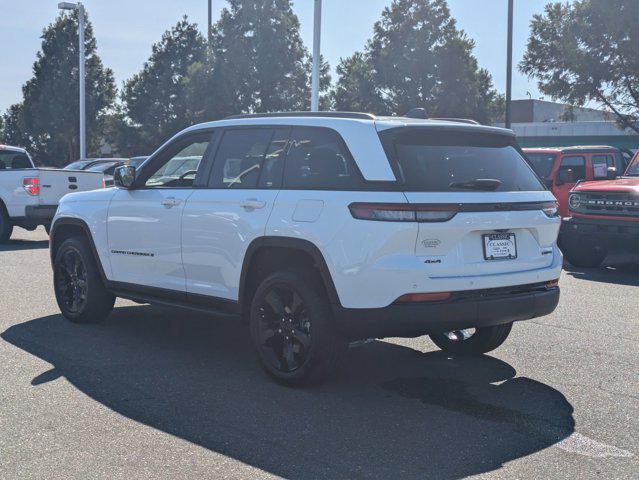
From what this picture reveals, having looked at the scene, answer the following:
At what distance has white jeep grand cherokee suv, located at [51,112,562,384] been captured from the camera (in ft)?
17.4

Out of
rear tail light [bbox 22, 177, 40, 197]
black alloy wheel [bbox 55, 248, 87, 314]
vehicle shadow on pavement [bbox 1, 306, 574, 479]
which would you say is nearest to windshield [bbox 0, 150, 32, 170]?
rear tail light [bbox 22, 177, 40, 197]

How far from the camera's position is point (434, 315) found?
5.31 m

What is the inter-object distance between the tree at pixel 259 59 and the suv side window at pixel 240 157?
43138mm

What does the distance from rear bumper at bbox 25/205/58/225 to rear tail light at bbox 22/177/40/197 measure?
28cm

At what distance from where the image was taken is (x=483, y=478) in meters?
4.21

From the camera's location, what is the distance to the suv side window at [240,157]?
626 cm

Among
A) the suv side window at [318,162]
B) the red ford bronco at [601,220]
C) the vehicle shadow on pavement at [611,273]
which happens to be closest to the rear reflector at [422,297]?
the suv side window at [318,162]

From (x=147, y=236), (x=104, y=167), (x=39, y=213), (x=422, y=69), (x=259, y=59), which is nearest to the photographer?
(x=147, y=236)

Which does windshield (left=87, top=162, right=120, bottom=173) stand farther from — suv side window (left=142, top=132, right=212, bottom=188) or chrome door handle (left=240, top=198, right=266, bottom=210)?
chrome door handle (left=240, top=198, right=266, bottom=210)

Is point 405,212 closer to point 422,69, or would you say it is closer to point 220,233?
point 220,233

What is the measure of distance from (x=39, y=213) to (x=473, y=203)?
11.8 meters

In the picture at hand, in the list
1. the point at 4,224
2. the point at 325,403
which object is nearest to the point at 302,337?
the point at 325,403

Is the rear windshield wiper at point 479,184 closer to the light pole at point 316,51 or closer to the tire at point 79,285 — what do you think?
the tire at point 79,285

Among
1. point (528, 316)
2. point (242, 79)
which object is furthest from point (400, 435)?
point (242, 79)
